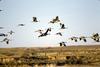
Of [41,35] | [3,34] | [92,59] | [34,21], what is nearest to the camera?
[34,21]

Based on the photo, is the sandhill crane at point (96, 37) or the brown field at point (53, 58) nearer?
the sandhill crane at point (96, 37)

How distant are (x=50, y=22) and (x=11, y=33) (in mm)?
3911

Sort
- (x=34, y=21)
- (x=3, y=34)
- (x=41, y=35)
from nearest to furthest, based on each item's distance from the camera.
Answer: (x=34, y=21) → (x=41, y=35) → (x=3, y=34)

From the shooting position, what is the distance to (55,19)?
89.6 ft

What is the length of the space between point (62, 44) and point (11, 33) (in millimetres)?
4297

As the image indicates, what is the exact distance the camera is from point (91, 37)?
1059 inches

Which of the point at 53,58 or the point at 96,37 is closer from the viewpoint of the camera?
the point at 96,37

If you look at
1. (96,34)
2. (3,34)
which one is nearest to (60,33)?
(96,34)

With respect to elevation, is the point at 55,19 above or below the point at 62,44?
above

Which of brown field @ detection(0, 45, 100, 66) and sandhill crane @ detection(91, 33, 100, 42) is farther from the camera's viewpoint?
brown field @ detection(0, 45, 100, 66)

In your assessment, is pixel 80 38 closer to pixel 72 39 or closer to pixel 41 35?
pixel 72 39

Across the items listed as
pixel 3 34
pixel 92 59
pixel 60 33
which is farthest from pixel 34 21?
pixel 92 59

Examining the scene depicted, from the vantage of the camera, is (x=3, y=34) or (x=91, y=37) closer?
(x=91, y=37)

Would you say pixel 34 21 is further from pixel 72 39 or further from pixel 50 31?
pixel 72 39
